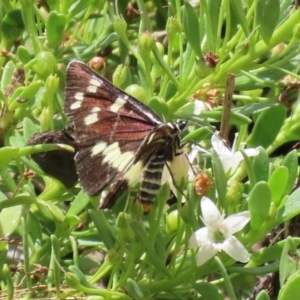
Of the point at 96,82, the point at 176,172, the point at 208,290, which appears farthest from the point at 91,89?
the point at 208,290

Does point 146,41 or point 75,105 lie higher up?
point 146,41

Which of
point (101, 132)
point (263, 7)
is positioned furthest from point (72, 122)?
point (263, 7)

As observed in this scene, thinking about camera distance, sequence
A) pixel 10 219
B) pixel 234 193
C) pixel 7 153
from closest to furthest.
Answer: pixel 7 153
pixel 234 193
pixel 10 219

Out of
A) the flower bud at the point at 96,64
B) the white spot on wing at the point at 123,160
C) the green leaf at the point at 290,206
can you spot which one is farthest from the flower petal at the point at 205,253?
the flower bud at the point at 96,64

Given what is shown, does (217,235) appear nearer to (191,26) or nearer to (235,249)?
(235,249)

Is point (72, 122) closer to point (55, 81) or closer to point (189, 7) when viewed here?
point (55, 81)

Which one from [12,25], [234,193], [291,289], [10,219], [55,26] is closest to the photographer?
[291,289]

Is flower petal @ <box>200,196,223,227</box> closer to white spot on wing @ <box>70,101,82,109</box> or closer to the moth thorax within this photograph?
the moth thorax

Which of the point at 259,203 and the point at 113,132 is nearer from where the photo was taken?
the point at 259,203
